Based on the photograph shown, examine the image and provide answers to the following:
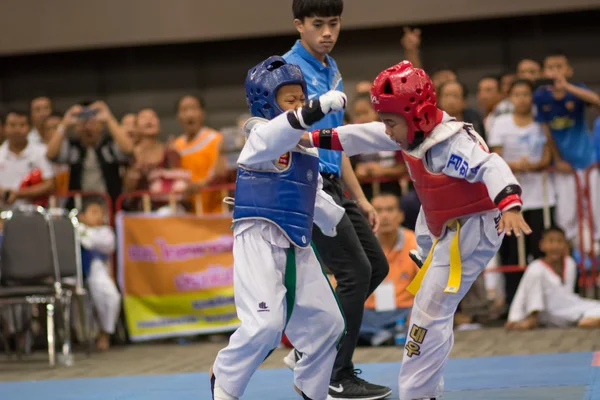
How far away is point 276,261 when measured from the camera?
396cm

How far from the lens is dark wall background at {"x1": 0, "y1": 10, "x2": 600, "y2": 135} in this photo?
1090 cm

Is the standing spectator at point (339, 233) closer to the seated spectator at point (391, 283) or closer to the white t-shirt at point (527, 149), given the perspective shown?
the seated spectator at point (391, 283)

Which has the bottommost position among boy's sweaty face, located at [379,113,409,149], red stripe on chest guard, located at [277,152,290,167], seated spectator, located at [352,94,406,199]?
seated spectator, located at [352,94,406,199]

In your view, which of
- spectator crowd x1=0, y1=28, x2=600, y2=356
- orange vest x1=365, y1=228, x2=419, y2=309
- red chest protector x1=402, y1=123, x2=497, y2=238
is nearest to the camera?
red chest protector x1=402, y1=123, x2=497, y2=238

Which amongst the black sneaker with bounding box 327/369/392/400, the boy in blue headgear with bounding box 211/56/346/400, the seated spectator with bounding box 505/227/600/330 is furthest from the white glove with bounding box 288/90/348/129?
the seated spectator with bounding box 505/227/600/330

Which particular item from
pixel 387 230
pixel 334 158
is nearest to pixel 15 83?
pixel 387 230

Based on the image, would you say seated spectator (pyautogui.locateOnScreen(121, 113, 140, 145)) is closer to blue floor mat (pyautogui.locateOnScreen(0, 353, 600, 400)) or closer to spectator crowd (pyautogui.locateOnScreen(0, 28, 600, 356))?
spectator crowd (pyautogui.locateOnScreen(0, 28, 600, 356))

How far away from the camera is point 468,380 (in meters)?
5.10

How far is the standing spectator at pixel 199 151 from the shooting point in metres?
8.16

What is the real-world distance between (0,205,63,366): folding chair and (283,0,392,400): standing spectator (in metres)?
3.13

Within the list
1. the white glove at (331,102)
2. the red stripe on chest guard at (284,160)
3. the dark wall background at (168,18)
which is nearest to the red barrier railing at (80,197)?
the dark wall background at (168,18)

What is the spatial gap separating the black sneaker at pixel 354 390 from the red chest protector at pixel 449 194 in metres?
1.14

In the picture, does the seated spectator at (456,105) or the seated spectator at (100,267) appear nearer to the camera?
the seated spectator at (456,105)

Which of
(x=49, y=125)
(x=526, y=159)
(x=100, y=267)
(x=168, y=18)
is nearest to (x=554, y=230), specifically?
(x=526, y=159)
